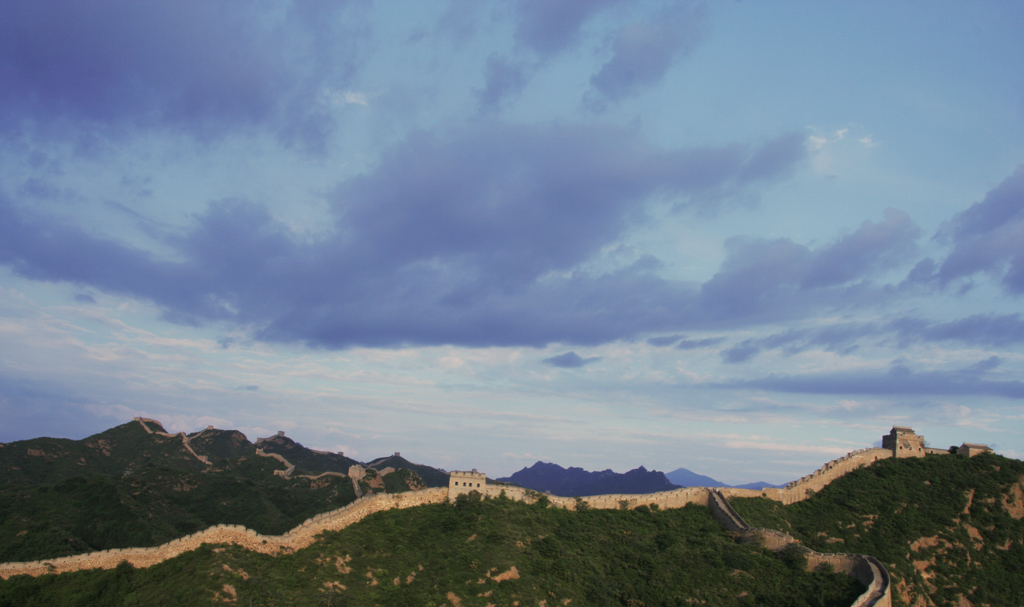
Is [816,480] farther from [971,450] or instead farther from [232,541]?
[232,541]

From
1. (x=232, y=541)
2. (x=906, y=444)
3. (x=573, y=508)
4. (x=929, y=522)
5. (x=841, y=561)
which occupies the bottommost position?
(x=841, y=561)

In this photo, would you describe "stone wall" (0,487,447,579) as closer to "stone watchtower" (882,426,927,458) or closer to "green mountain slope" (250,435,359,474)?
"stone watchtower" (882,426,927,458)

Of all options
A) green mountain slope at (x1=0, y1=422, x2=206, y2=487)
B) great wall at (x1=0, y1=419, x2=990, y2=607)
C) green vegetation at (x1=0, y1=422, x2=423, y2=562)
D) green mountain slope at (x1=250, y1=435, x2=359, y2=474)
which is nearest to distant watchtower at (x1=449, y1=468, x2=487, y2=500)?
great wall at (x1=0, y1=419, x2=990, y2=607)

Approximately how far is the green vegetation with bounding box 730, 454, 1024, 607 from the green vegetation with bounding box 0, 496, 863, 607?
488 inches

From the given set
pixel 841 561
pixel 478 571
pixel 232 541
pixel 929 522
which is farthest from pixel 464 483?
pixel 929 522

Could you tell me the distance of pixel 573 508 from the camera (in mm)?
72250

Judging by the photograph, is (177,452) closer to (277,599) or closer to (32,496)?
(32,496)

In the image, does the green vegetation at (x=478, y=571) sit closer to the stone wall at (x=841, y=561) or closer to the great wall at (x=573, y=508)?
the great wall at (x=573, y=508)

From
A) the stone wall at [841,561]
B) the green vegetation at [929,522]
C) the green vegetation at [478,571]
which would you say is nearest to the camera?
the green vegetation at [478,571]

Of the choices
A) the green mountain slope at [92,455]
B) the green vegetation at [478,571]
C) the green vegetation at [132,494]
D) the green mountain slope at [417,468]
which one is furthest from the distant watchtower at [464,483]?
the green mountain slope at [417,468]

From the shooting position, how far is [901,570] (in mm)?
63281

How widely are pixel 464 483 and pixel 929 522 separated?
54.8m

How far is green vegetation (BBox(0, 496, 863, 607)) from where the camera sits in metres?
47.0

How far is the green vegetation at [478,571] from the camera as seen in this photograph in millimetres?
46969
